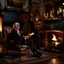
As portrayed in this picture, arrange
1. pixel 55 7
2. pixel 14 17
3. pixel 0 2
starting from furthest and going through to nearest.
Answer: pixel 55 7 → pixel 14 17 → pixel 0 2

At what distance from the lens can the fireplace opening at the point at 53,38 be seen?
1054 cm

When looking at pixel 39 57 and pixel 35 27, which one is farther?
pixel 35 27

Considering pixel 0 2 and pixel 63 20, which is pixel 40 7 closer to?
pixel 63 20

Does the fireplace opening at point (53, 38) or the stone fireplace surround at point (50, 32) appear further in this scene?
the fireplace opening at point (53, 38)

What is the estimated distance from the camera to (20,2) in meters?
11.1

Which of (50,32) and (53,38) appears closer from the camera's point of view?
(53,38)

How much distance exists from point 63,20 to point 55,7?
143 cm

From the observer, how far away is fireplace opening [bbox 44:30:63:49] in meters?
10.5

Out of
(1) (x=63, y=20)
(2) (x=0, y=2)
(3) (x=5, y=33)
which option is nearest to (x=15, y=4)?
(2) (x=0, y=2)

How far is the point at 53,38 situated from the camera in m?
10.7

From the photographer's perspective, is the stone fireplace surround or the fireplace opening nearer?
the stone fireplace surround

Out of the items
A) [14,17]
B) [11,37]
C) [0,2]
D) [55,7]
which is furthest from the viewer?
[55,7]

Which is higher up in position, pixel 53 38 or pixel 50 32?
pixel 50 32

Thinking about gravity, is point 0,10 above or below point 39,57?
above
